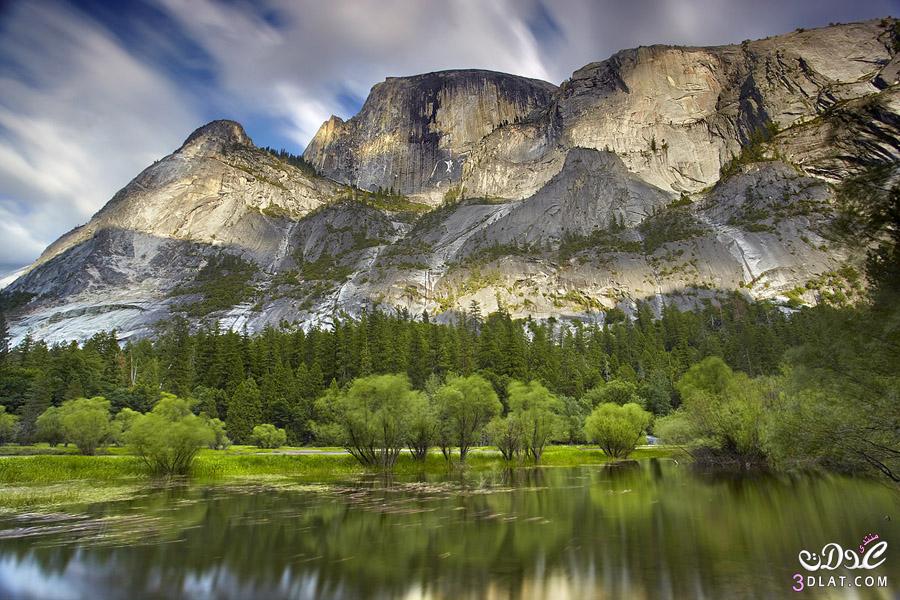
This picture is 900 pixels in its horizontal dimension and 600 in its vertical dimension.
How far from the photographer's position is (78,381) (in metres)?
78.7

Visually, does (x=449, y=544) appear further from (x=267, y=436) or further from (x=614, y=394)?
(x=614, y=394)

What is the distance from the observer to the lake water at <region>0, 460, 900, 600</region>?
13.1 meters

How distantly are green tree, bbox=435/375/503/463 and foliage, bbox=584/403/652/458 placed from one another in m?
17.8

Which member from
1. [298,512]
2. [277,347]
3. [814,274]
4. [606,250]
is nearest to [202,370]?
[277,347]

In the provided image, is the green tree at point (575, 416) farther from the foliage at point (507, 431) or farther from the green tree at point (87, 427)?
the green tree at point (87, 427)

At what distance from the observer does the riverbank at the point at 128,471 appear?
3191 cm

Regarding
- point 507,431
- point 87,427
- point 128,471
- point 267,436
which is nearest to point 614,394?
point 507,431

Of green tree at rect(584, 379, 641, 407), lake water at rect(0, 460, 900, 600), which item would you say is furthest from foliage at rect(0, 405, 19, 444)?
green tree at rect(584, 379, 641, 407)

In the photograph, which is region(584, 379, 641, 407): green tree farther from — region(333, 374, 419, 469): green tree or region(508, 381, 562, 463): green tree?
region(333, 374, 419, 469): green tree

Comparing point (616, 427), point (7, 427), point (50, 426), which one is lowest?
point (616, 427)

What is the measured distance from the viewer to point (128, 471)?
44.4 meters

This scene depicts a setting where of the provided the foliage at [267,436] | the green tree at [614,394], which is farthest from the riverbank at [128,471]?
the green tree at [614,394]

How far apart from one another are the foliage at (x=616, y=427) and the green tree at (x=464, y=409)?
1782 centimetres

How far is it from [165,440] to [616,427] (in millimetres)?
50283
